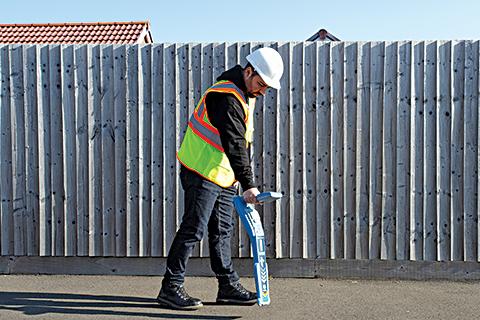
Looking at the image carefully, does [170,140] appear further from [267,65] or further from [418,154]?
[418,154]

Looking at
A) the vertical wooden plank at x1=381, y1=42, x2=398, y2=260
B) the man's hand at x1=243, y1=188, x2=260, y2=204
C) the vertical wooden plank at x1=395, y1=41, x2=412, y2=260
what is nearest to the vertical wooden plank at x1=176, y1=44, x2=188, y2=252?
the man's hand at x1=243, y1=188, x2=260, y2=204

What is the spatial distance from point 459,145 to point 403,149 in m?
0.44

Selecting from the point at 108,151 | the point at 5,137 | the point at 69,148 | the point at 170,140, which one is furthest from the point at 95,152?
the point at 5,137

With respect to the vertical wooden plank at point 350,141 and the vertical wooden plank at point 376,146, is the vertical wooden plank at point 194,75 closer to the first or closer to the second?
the vertical wooden plank at point 350,141

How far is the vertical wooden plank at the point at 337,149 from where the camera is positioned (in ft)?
18.9

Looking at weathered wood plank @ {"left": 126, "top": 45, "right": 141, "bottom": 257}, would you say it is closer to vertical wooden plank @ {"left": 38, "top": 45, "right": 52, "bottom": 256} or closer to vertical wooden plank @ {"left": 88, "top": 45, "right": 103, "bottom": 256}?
vertical wooden plank @ {"left": 88, "top": 45, "right": 103, "bottom": 256}

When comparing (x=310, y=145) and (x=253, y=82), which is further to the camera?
(x=310, y=145)

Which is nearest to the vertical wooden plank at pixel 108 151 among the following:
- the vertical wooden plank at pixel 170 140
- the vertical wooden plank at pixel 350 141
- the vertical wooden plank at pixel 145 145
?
the vertical wooden plank at pixel 145 145

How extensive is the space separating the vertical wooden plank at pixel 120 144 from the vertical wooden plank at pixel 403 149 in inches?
86.3

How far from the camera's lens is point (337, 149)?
19.0 ft

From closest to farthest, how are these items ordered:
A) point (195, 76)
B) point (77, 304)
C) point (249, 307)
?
point (249, 307) < point (77, 304) < point (195, 76)

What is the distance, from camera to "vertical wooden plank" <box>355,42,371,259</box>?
5730 millimetres

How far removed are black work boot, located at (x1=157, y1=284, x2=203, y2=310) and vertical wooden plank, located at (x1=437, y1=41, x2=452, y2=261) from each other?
84.6 inches

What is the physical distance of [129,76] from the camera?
583 centimetres
